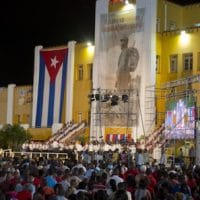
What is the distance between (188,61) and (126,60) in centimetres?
406

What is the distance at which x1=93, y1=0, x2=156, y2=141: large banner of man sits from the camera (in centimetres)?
3709

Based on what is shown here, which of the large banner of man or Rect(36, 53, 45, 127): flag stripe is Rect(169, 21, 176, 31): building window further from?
Rect(36, 53, 45, 127): flag stripe

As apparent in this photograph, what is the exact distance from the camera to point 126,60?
126 ft

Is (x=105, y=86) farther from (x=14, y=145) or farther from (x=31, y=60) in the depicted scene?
(x=31, y=60)

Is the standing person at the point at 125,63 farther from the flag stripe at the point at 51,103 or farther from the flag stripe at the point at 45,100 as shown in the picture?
the flag stripe at the point at 45,100

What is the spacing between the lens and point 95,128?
129 ft

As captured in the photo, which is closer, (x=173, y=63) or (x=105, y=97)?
(x=105, y=97)

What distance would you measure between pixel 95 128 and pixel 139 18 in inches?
313

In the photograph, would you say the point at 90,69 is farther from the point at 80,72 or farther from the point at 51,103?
the point at 51,103

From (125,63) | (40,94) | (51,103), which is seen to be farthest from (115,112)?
(40,94)

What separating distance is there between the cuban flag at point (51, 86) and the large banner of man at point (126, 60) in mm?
3652

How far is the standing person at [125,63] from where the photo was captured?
37.9 metres

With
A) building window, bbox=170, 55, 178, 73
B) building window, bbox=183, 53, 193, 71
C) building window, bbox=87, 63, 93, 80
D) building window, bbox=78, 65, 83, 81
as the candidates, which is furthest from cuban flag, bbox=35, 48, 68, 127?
building window, bbox=183, 53, 193, 71

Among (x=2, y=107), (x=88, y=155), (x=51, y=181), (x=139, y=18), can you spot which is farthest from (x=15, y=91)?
(x=51, y=181)
